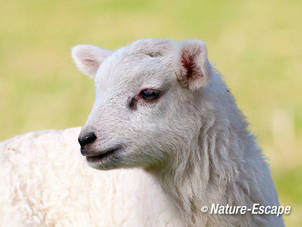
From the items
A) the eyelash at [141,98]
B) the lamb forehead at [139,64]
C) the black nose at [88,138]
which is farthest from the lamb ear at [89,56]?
the black nose at [88,138]

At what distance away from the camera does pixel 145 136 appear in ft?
17.3

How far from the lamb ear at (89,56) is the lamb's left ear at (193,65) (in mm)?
891

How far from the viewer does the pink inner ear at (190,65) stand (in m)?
5.36

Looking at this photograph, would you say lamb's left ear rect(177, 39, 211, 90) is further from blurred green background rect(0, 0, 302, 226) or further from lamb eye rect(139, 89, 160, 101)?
blurred green background rect(0, 0, 302, 226)

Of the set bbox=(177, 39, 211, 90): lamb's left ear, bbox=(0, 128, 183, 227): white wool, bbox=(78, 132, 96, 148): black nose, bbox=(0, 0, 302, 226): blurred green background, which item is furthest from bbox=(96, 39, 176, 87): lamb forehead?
bbox=(0, 0, 302, 226): blurred green background

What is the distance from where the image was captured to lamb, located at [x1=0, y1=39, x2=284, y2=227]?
5.29 m

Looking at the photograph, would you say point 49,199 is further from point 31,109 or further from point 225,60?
point 225,60

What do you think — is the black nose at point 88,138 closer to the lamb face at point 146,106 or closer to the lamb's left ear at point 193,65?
the lamb face at point 146,106

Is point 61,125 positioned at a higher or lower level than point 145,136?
higher

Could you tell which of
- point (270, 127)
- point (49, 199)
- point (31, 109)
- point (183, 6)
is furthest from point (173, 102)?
point (183, 6)

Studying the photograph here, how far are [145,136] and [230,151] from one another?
29.1 inches

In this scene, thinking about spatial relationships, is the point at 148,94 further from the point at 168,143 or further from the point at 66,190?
the point at 66,190

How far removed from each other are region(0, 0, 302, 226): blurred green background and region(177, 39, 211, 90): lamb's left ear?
14.6 ft

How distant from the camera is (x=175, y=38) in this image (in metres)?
17.5
